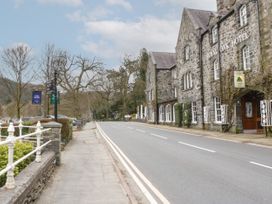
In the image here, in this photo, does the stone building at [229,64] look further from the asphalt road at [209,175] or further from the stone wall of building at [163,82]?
the stone wall of building at [163,82]

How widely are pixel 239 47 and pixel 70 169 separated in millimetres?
18840

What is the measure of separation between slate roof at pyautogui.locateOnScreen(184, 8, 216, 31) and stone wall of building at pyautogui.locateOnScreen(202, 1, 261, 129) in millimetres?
2142

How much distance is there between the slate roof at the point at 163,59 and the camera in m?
54.9

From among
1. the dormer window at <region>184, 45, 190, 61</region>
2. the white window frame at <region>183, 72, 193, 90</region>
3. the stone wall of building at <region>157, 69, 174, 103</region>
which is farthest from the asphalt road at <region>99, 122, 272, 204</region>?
the stone wall of building at <region>157, 69, 174, 103</region>

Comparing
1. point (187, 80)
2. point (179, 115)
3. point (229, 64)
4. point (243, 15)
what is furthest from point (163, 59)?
point (243, 15)

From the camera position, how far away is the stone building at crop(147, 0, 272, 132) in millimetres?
22875

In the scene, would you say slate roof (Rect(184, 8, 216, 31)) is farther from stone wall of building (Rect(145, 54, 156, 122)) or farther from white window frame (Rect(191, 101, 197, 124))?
stone wall of building (Rect(145, 54, 156, 122))

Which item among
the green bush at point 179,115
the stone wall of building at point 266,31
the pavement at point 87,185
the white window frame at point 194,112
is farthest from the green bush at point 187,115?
the pavement at point 87,185

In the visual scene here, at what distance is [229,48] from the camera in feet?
90.3

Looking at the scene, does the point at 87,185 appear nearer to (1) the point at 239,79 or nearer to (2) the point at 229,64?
(1) the point at 239,79

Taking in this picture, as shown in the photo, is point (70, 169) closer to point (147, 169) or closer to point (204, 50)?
point (147, 169)

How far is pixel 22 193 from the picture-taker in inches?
216

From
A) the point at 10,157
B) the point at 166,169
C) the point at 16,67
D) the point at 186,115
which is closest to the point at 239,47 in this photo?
the point at 186,115

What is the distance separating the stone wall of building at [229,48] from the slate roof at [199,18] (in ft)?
7.03
